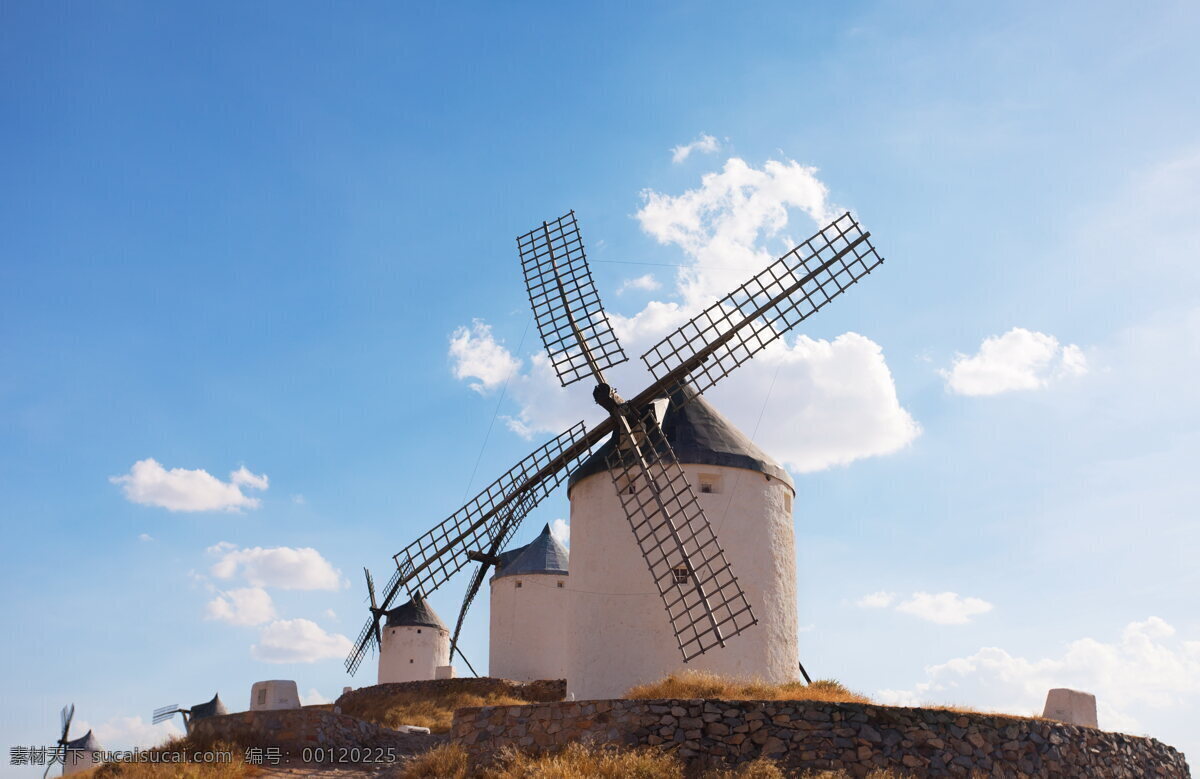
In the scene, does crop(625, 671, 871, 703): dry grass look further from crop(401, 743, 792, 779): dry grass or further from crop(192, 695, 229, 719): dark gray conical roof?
crop(192, 695, 229, 719): dark gray conical roof

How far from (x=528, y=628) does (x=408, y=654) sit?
14.3 feet

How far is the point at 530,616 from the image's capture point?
83.1 ft

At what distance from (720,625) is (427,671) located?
1537cm

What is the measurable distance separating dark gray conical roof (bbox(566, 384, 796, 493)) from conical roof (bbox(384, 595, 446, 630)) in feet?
42.2

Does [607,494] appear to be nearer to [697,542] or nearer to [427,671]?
[697,542]

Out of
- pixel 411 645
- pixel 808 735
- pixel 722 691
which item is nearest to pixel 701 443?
pixel 722 691

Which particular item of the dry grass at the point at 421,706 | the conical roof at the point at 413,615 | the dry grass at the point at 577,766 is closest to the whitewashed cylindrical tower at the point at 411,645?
the conical roof at the point at 413,615

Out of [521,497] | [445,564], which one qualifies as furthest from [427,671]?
[521,497]

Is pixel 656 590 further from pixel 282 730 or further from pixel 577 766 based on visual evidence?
pixel 282 730

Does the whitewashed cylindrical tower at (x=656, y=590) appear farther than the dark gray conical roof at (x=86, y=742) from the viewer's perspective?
No

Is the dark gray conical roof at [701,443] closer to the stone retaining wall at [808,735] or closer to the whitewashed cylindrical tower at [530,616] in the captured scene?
the stone retaining wall at [808,735]

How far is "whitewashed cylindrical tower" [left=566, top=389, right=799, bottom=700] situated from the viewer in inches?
587

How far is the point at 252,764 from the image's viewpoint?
1191cm

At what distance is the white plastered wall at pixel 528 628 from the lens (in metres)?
24.7
